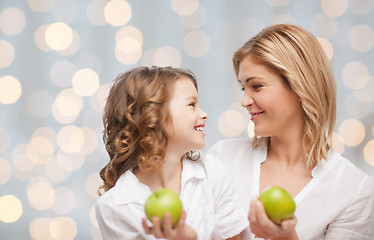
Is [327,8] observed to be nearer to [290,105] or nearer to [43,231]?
[290,105]

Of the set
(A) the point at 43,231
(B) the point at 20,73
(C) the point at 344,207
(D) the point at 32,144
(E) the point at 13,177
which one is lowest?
(A) the point at 43,231

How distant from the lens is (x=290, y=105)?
59.8 inches

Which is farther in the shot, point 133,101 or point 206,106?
point 206,106

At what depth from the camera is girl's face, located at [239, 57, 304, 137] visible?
148 centimetres

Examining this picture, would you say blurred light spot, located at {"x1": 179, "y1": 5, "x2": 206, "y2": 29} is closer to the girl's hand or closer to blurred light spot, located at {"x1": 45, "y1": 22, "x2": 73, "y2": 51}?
blurred light spot, located at {"x1": 45, "y1": 22, "x2": 73, "y2": 51}

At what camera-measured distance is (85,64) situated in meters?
2.12

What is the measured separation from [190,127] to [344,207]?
579 millimetres

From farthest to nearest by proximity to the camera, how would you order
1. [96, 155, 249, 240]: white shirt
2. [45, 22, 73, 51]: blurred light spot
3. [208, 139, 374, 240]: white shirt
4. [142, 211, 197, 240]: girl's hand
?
[45, 22, 73, 51]: blurred light spot, [208, 139, 374, 240]: white shirt, [96, 155, 249, 240]: white shirt, [142, 211, 197, 240]: girl's hand

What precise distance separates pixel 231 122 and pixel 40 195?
38.6 inches

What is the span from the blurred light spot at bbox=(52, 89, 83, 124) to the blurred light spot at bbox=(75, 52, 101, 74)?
13 cm

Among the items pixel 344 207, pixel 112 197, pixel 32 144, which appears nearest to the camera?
pixel 112 197

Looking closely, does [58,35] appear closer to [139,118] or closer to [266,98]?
[139,118]

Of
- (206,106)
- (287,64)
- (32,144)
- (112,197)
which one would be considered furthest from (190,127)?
(32,144)

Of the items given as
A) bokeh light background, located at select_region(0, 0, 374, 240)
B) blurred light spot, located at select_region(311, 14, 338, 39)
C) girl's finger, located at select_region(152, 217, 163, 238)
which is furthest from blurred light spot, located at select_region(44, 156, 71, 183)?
blurred light spot, located at select_region(311, 14, 338, 39)
